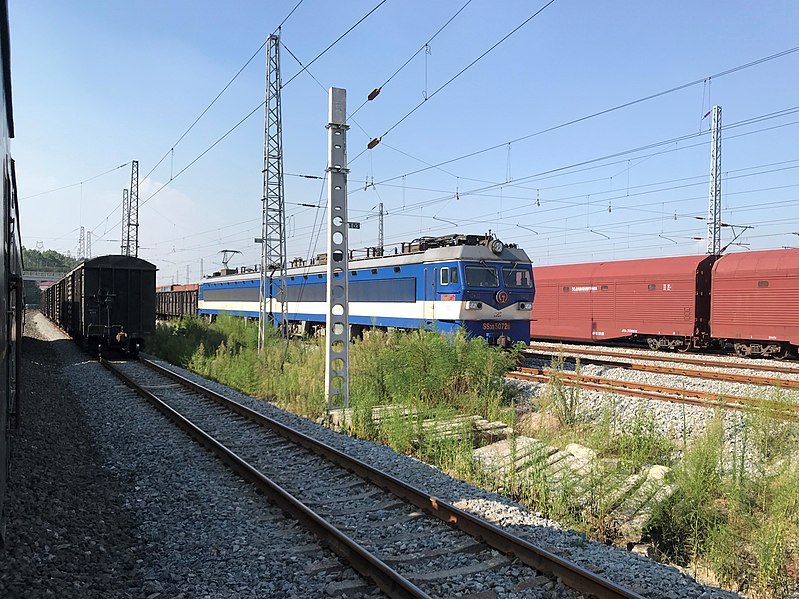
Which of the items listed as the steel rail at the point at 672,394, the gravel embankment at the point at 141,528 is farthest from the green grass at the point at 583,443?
the gravel embankment at the point at 141,528

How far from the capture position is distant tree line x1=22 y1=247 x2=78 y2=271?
380 feet

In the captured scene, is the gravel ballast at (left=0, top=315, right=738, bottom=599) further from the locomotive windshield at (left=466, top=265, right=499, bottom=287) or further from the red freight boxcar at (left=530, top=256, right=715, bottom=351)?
the red freight boxcar at (left=530, top=256, right=715, bottom=351)

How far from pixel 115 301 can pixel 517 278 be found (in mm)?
12794

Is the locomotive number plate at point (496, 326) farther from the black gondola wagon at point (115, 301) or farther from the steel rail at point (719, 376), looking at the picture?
the black gondola wagon at point (115, 301)

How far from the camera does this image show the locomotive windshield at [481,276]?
15.6 m

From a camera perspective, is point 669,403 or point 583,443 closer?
point 583,443

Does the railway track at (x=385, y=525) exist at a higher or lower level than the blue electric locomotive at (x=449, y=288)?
lower

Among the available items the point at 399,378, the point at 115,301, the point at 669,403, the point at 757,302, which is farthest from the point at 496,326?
the point at 115,301

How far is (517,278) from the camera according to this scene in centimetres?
1670

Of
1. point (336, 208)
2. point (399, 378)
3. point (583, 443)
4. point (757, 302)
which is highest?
point (336, 208)

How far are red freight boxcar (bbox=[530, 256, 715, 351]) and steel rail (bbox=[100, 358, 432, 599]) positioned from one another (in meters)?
16.7

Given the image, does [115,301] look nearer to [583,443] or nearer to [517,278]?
[517,278]

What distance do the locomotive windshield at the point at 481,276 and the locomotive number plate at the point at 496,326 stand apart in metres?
1.04

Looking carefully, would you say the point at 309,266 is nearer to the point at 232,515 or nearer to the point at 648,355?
the point at 648,355
